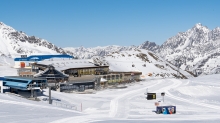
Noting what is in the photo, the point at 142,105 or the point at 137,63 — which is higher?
the point at 137,63

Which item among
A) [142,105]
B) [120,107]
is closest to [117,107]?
[120,107]

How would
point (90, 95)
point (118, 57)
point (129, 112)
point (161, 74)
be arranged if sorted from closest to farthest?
point (129, 112), point (90, 95), point (161, 74), point (118, 57)

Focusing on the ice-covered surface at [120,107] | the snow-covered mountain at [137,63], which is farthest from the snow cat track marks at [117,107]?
the snow-covered mountain at [137,63]

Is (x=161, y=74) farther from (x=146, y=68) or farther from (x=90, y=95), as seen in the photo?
(x=90, y=95)

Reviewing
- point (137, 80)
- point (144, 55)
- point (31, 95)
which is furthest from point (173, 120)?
point (144, 55)

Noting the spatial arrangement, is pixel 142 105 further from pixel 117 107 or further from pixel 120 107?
pixel 117 107

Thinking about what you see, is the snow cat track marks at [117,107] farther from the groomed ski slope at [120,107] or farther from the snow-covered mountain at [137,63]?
the snow-covered mountain at [137,63]

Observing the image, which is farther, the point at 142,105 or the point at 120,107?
the point at 142,105

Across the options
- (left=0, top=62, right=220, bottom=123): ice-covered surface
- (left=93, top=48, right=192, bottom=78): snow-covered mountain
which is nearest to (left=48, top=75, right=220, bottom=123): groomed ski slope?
(left=0, top=62, right=220, bottom=123): ice-covered surface

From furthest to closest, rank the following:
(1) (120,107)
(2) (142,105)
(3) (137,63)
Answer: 1. (3) (137,63)
2. (2) (142,105)
3. (1) (120,107)

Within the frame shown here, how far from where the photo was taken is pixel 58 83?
72.8 meters

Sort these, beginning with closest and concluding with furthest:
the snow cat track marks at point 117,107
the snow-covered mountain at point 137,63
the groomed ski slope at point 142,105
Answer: the groomed ski slope at point 142,105, the snow cat track marks at point 117,107, the snow-covered mountain at point 137,63

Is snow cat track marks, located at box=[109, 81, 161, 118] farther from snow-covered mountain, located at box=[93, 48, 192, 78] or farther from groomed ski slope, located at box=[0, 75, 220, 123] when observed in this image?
snow-covered mountain, located at box=[93, 48, 192, 78]

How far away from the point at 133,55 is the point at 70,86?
8866 centimetres
